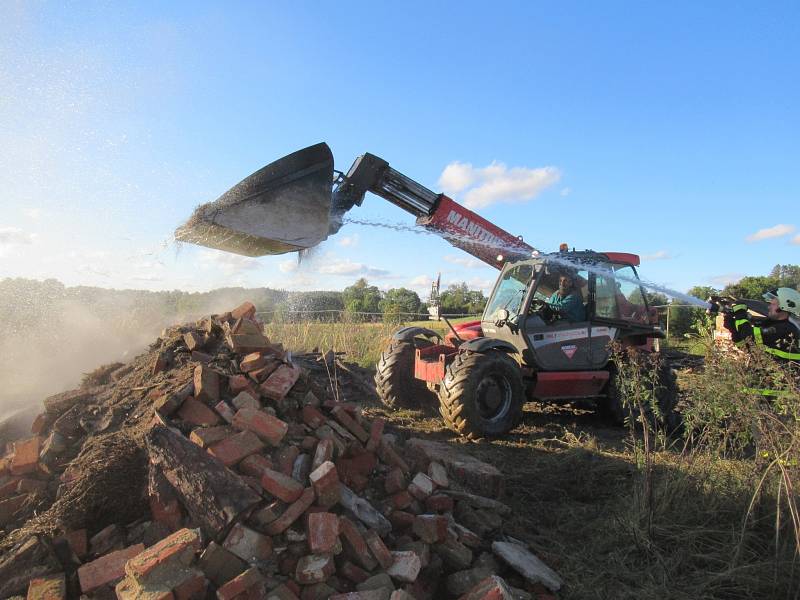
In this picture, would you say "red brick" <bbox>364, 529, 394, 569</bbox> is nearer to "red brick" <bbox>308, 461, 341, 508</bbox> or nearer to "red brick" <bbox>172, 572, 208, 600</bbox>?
"red brick" <bbox>308, 461, 341, 508</bbox>

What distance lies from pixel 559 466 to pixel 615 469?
1.71 feet

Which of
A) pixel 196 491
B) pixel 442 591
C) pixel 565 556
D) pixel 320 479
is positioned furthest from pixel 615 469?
pixel 196 491

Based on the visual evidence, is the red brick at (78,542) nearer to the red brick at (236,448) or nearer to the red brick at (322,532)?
the red brick at (236,448)

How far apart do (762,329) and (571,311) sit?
2847mm

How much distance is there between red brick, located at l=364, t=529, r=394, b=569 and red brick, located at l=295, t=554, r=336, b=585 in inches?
10.4

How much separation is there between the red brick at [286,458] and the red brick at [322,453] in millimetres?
127

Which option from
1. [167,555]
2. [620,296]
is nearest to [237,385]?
[167,555]

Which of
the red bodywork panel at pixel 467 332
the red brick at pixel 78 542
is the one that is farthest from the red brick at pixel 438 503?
the red bodywork panel at pixel 467 332

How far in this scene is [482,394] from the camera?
623 cm

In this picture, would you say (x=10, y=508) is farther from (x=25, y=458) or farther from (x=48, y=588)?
(x=48, y=588)

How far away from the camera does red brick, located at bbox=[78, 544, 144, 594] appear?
8.46 ft

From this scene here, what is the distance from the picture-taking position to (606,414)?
25.2 feet

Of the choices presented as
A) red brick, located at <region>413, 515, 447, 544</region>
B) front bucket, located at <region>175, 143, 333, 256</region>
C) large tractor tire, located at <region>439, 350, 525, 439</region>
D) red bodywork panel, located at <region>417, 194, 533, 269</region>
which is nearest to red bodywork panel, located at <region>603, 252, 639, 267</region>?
red bodywork panel, located at <region>417, 194, 533, 269</region>

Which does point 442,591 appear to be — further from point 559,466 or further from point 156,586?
point 559,466
